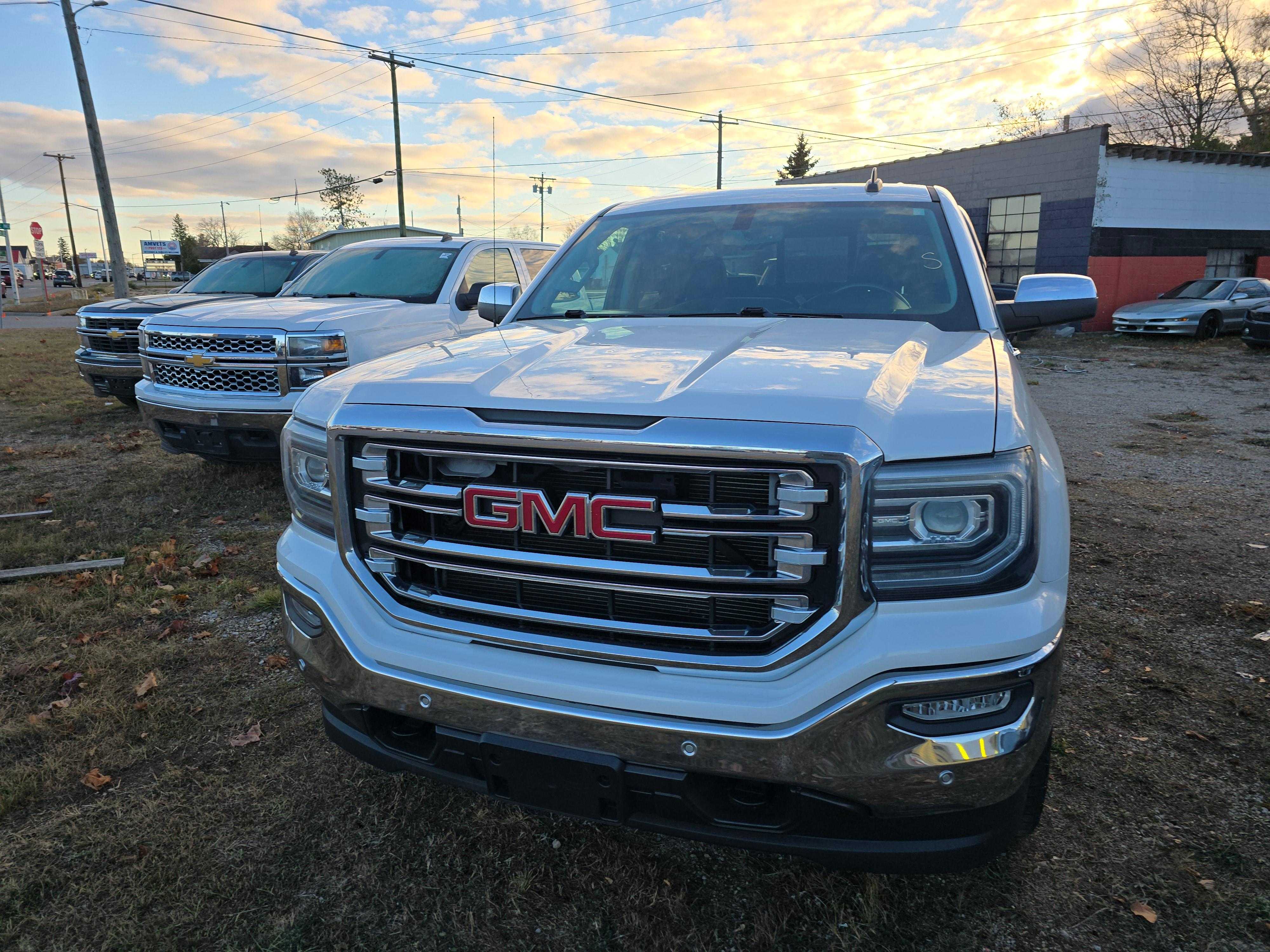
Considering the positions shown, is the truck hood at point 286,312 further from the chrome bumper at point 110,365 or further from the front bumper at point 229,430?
the chrome bumper at point 110,365

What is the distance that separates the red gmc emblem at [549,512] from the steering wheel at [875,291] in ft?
4.92

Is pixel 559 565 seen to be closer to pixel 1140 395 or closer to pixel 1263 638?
pixel 1263 638

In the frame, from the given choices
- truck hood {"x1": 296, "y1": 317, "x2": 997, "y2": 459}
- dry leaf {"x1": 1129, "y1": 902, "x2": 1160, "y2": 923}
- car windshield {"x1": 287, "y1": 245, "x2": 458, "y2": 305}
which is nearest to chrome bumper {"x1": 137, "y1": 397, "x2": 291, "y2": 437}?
car windshield {"x1": 287, "y1": 245, "x2": 458, "y2": 305}

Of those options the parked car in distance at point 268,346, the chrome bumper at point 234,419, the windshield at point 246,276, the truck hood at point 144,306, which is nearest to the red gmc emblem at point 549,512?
the parked car in distance at point 268,346

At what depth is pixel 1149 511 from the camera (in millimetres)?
5641

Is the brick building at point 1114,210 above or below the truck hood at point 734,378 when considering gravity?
above

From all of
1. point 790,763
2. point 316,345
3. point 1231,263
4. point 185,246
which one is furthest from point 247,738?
point 185,246

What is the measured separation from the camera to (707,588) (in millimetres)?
1717

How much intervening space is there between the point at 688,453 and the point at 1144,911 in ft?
5.73

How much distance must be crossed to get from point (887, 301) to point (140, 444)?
7617mm

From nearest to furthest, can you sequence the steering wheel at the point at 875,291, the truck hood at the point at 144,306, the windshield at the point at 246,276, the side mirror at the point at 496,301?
the steering wheel at the point at 875,291 → the side mirror at the point at 496,301 → the truck hood at the point at 144,306 → the windshield at the point at 246,276

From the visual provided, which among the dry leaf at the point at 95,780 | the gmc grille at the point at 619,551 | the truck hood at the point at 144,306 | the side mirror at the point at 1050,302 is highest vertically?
the side mirror at the point at 1050,302

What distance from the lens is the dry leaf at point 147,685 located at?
3254 millimetres

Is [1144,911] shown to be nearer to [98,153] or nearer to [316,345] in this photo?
[316,345]
